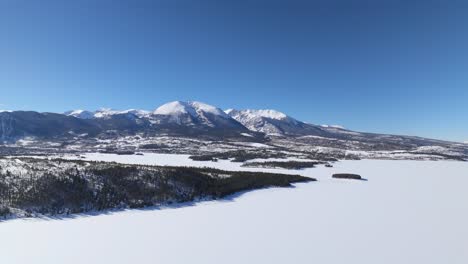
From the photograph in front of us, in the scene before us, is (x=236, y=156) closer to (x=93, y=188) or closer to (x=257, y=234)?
(x=93, y=188)

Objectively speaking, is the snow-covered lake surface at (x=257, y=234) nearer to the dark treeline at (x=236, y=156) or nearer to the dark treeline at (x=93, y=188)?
the dark treeline at (x=93, y=188)

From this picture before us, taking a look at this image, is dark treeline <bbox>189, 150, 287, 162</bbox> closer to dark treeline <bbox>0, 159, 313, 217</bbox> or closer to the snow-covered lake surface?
dark treeline <bbox>0, 159, 313, 217</bbox>

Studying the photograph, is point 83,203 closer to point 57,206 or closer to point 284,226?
point 57,206

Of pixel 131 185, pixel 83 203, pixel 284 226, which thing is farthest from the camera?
pixel 131 185

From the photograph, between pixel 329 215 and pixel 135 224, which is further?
pixel 329 215

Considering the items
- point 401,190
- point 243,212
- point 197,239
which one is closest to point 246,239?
point 197,239

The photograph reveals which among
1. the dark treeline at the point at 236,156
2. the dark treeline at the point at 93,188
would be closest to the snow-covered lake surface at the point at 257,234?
the dark treeline at the point at 93,188

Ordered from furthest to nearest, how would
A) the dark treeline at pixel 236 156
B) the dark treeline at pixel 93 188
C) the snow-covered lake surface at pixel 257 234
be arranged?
the dark treeline at pixel 236 156
the dark treeline at pixel 93 188
the snow-covered lake surface at pixel 257 234
